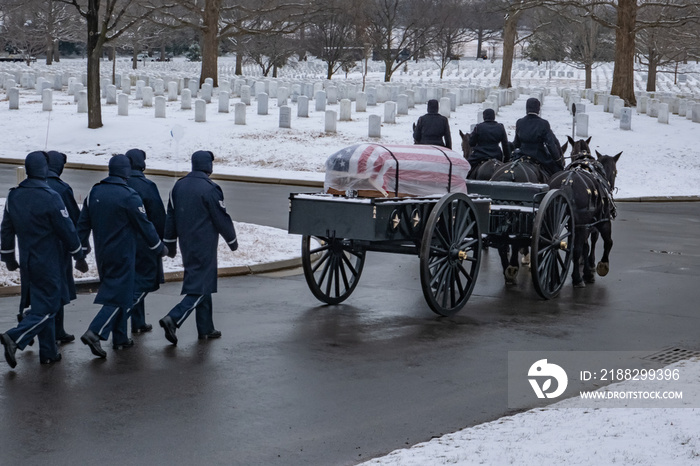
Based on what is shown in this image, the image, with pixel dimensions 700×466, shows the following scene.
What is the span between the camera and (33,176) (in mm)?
7840

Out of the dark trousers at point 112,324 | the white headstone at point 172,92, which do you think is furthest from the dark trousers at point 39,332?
the white headstone at point 172,92

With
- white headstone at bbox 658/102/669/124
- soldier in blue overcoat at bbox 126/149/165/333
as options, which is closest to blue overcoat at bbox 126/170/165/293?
soldier in blue overcoat at bbox 126/149/165/333

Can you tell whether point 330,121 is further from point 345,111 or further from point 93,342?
point 93,342

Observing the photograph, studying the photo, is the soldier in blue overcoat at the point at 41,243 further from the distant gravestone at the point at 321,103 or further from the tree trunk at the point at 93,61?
the distant gravestone at the point at 321,103

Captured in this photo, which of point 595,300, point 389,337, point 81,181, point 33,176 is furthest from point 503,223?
point 81,181

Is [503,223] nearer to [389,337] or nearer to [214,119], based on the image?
[389,337]

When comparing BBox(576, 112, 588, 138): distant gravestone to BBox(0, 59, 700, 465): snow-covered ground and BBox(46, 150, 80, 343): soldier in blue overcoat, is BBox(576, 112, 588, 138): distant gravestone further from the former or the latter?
BBox(46, 150, 80, 343): soldier in blue overcoat

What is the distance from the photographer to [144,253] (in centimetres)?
866

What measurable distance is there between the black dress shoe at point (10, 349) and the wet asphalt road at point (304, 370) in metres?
0.09

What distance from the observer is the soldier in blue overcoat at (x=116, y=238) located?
810 centimetres

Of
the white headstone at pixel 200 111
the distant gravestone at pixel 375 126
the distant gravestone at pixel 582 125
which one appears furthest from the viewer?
the white headstone at pixel 200 111

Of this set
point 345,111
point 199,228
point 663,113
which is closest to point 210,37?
point 345,111

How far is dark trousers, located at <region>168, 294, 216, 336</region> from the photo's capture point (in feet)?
27.9

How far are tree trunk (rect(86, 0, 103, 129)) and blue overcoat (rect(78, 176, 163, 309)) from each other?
20437 mm
